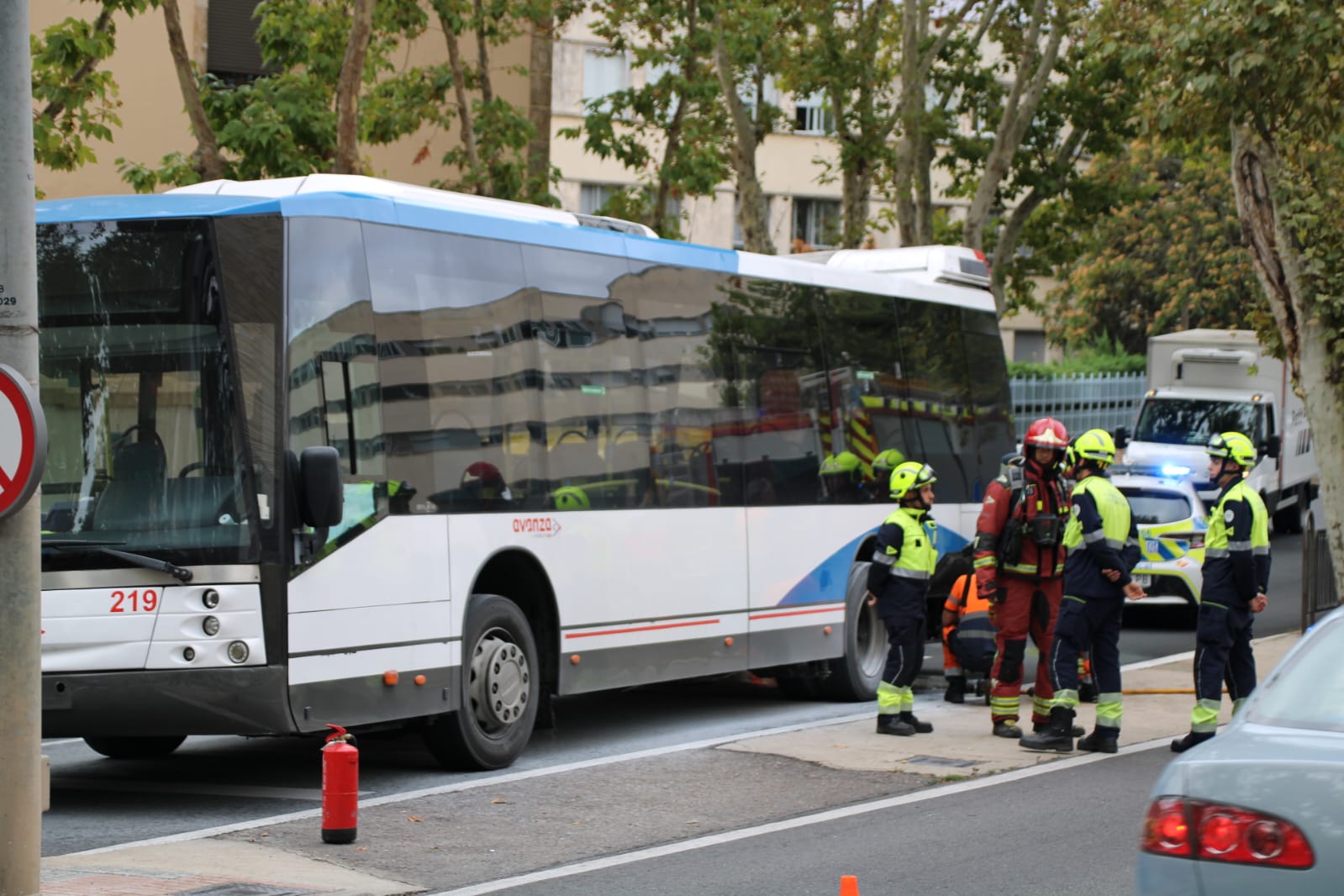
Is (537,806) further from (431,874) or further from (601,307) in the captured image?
(601,307)

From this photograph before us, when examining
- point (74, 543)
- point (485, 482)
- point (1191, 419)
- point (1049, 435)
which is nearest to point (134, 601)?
point (74, 543)

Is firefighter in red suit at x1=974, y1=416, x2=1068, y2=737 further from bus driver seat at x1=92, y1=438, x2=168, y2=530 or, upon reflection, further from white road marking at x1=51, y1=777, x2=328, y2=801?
bus driver seat at x1=92, y1=438, x2=168, y2=530

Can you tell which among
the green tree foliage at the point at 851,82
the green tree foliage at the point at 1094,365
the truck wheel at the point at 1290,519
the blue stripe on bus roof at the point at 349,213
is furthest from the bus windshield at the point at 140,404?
the green tree foliage at the point at 1094,365

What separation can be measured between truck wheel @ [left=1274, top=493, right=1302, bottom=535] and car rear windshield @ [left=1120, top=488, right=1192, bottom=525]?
41.3 feet

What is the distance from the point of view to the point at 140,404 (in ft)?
29.7

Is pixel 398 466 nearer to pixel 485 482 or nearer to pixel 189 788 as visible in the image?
pixel 485 482

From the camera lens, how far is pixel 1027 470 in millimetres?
11578

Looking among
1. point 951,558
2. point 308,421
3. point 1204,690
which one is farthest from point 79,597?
point 951,558

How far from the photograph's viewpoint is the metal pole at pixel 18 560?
644 centimetres

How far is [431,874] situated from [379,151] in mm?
22900

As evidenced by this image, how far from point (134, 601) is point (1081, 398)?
1075 inches

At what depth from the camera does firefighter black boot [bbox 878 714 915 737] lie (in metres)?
11.9

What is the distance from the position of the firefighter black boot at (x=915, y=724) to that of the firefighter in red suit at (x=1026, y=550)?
0.62 metres

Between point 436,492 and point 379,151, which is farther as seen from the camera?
point 379,151
